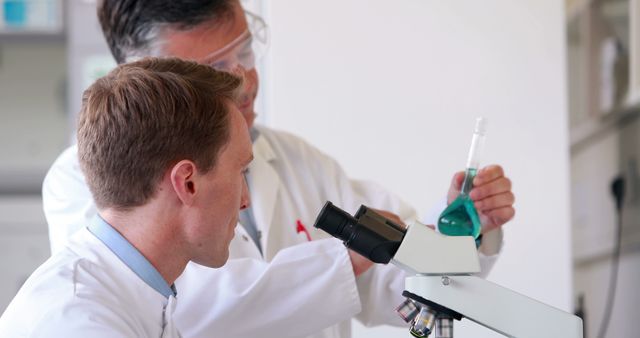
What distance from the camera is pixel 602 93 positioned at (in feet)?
11.5

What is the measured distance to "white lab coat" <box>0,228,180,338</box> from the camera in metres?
1.19

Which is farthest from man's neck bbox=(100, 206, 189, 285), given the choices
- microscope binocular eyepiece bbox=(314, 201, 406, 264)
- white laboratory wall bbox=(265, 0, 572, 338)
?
white laboratory wall bbox=(265, 0, 572, 338)

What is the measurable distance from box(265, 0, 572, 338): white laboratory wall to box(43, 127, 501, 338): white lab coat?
56cm

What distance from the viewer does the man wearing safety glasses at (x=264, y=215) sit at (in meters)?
1.67

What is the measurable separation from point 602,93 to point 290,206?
1.90m

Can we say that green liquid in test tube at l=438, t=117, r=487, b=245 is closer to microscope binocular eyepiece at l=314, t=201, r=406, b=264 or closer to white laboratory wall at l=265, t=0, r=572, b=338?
microscope binocular eyepiece at l=314, t=201, r=406, b=264

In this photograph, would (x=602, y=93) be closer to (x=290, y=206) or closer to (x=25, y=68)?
(x=290, y=206)

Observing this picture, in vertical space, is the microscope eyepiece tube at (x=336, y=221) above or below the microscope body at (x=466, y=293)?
above

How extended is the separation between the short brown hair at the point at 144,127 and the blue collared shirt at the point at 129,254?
0.04 m

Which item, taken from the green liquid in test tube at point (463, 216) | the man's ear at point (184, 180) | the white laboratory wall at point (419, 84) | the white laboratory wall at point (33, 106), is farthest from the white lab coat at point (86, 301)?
the white laboratory wall at point (33, 106)

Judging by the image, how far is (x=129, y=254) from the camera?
136 cm

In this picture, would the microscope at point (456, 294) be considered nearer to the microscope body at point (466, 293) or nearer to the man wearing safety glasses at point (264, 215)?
the microscope body at point (466, 293)

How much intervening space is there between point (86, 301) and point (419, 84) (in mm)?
1652

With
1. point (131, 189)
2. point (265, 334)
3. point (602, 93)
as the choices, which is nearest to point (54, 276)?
point (131, 189)
